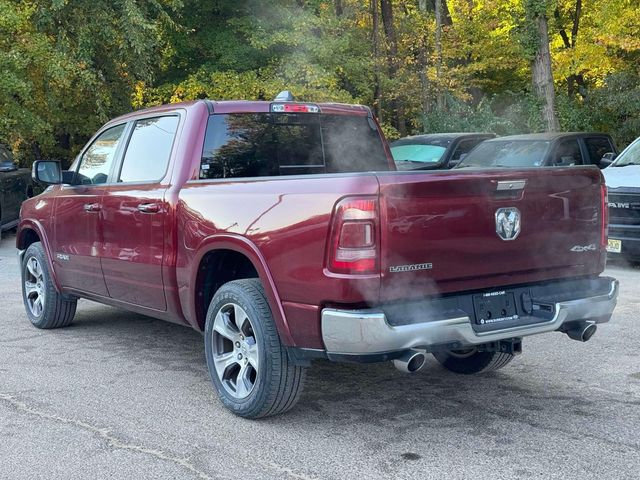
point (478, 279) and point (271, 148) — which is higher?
point (271, 148)

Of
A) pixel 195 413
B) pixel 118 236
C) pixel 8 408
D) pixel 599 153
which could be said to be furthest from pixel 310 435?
pixel 599 153

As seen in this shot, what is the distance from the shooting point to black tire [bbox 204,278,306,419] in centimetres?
444

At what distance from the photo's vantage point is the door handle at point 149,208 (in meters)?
5.39

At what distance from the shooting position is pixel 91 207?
6238 mm

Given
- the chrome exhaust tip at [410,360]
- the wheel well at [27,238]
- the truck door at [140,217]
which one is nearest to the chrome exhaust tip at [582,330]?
the chrome exhaust tip at [410,360]

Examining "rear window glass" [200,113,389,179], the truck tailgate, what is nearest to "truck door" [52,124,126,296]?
"rear window glass" [200,113,389,179]

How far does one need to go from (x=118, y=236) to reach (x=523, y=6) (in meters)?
19.4

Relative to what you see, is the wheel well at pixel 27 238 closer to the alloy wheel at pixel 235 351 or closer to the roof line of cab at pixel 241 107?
the roof line of cab at pixel 241 107

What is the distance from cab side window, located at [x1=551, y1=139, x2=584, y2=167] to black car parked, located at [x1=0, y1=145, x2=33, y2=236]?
8786 mm

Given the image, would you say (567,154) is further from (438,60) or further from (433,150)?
(438,60)

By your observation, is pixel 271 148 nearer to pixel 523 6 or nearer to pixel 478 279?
pixel 478 279

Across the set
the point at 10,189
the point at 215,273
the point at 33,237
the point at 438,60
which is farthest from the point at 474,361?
the point at 438,60

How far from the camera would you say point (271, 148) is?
224 inches

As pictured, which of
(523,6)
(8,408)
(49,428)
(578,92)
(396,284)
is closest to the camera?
(396,284)
